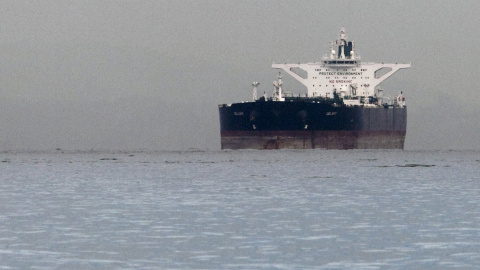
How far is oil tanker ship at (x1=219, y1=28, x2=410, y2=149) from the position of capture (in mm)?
99125

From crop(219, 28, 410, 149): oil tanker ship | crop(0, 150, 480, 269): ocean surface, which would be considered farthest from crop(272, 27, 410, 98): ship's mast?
crop(0, 150, 480, 269): ocean surface

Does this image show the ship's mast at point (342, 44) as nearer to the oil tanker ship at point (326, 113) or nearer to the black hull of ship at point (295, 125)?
the oil tanker ship at point (326, 113)

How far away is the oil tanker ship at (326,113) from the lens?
99.1 meters

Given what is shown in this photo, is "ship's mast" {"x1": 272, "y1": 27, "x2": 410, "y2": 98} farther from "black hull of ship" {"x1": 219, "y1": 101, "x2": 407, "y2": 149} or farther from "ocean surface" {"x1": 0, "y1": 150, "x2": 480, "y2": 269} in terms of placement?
"ocean surface" {"x1": 0, "y1": 150, "x2": 480, "y2": 269}

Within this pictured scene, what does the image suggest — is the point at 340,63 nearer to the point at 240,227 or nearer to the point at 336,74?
the point at 336,74

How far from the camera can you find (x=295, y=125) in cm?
9912

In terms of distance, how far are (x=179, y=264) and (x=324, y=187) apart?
2441 centimetres

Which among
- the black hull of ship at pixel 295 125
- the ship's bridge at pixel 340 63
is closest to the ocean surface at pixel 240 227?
the black hull of ship at pixel 295 125

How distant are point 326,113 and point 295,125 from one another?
11.5ft

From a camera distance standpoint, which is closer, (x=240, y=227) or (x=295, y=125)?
(x=240, y=227)

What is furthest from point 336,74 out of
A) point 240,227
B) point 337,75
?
point 240,227

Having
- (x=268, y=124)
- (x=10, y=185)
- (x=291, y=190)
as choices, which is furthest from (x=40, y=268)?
(x=268, y=124)

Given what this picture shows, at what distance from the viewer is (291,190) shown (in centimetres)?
3922

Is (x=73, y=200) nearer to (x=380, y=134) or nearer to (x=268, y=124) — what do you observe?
(x=268, y=124)
